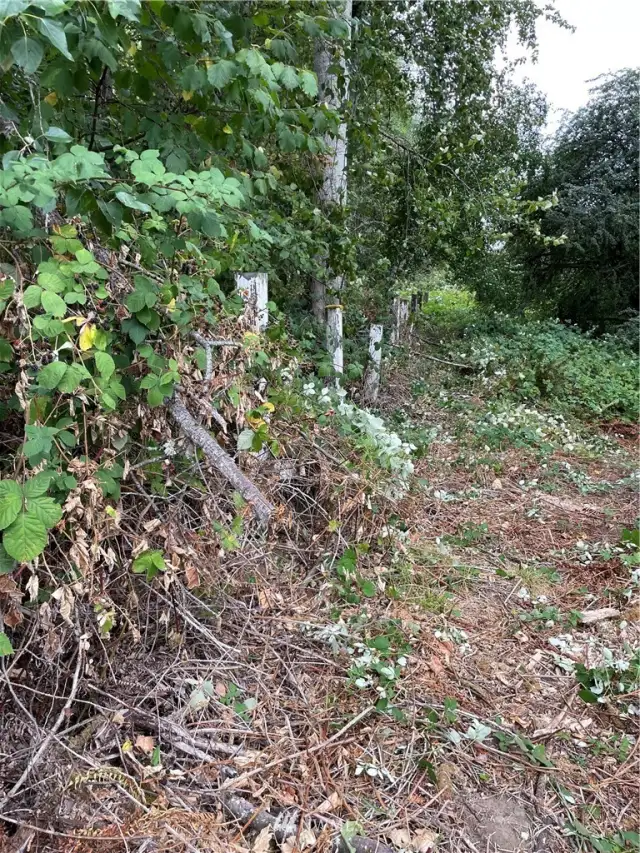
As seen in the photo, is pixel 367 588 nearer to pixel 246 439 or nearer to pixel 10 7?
pixel 246 439

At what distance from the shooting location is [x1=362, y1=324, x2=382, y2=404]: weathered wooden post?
5.41 meters

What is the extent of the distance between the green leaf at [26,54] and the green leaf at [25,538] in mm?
1028

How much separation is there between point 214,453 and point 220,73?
4.19 feet

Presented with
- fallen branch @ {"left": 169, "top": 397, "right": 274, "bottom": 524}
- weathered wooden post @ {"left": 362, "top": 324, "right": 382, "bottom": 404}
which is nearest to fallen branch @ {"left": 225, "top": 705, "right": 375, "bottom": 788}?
fallen branch @ {"left": 169, "top": 397, "right": 274, "bottom": 524}

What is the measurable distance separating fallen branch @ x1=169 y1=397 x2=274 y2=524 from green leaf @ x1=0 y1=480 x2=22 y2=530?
0.70m

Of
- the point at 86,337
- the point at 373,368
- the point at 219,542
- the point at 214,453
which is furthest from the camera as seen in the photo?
the point at 373,368

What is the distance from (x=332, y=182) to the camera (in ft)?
14.2

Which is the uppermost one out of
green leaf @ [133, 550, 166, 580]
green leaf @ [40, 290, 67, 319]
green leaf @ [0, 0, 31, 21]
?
green leaf @ [0, 0, 31, 21]

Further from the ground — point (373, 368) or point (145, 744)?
point (373, 368)

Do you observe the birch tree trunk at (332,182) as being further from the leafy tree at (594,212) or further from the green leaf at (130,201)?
the leafy tree at (594,212)

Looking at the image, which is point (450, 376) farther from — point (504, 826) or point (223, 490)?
point (504, 826)

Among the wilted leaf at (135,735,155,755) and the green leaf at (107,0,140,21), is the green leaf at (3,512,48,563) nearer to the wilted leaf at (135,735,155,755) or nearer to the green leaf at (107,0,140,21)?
the wilted leaf at (135,735,155,755)

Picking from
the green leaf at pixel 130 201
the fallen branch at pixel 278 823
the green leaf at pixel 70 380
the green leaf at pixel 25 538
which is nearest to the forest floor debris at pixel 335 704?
the fallen branch at pixel 278 823

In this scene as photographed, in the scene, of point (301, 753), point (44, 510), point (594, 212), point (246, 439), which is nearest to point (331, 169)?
point (246, 439)
